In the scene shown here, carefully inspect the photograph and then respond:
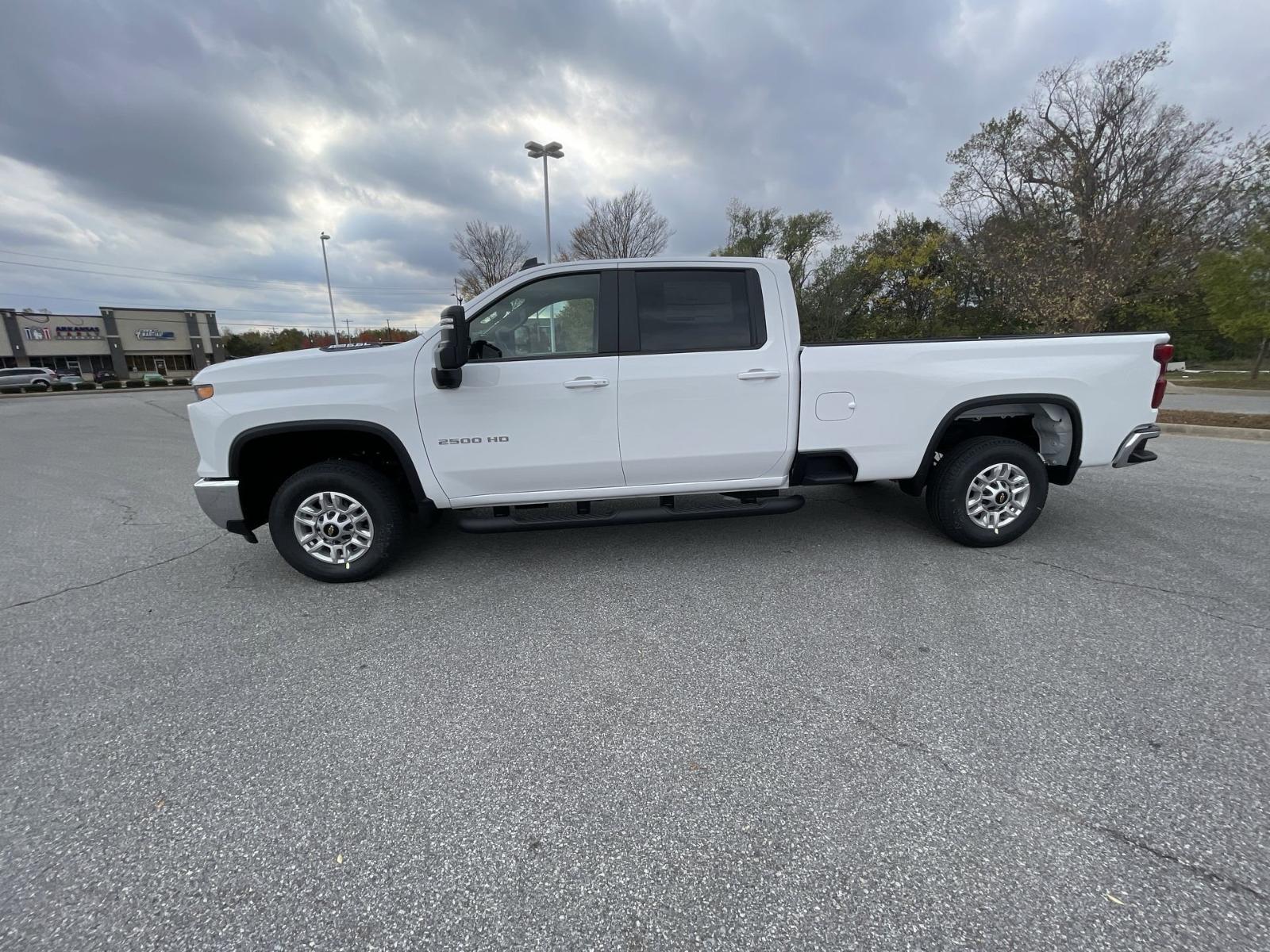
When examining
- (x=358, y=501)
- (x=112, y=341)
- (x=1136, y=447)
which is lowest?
(x=358, y=501)

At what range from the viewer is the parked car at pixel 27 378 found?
37.8 meters

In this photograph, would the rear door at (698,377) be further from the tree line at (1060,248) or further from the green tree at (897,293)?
the green tree at (897,293)

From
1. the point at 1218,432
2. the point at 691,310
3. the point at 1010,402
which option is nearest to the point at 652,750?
the point at 691,310

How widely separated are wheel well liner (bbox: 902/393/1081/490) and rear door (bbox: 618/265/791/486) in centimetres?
111

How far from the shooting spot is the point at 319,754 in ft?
7.56

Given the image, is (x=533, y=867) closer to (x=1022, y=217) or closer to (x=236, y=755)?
(x=236, y=755)

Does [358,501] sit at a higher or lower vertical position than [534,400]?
lower

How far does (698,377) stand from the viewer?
3758 millimetres

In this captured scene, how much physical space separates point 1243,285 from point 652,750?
2438cm

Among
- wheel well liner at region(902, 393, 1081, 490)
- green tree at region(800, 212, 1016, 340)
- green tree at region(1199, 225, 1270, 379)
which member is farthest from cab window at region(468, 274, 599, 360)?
green tree at region(800, 212, 1016, 340)

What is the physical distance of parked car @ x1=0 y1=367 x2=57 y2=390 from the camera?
37750mm

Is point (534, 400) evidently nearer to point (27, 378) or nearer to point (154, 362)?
point (27, 378)

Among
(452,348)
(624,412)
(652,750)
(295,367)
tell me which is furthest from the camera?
(624,412)

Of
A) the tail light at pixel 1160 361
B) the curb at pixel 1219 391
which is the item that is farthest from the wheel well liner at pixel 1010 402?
the curb at pixel 1219 391
